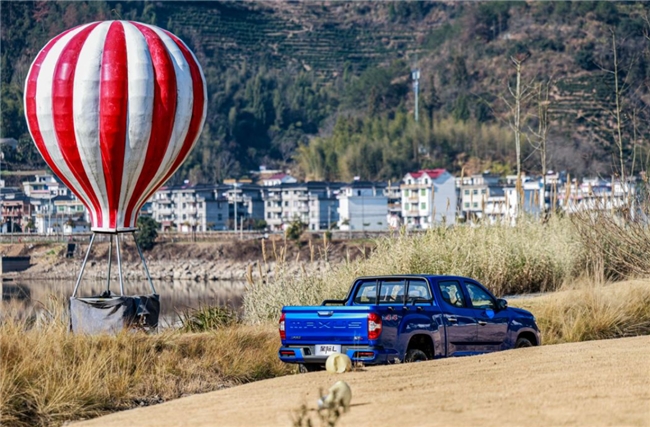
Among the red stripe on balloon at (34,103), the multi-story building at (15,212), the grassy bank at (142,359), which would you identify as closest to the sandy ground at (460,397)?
the grassy bank at (142,359)

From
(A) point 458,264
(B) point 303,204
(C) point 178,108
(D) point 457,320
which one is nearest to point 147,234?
(B) point 303,204

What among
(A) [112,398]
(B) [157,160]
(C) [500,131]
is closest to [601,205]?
(B) [157,160]

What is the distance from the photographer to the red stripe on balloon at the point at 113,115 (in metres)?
23.8

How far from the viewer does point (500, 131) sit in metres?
163

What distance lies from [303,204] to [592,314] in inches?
4839

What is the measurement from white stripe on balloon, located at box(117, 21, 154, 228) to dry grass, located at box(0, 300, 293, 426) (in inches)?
199

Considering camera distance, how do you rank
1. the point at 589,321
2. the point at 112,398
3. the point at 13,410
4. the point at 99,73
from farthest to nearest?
the point at 99,73
the point at 589,321
the point at 112,398
the point at 13,410

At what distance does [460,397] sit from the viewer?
13.2 meters

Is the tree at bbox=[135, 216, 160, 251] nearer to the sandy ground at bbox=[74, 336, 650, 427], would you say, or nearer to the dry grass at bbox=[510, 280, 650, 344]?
the dry grass at bbox=[510, 280, 650, 344]

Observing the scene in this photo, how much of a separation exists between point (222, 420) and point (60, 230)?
119 metres

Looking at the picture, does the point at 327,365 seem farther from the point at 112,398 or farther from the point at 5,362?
the point at 5,362

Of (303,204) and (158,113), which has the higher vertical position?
(158,113)

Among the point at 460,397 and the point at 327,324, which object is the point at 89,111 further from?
the point at 460,397

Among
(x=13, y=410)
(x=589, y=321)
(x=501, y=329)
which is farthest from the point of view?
(x=589, y=321)
